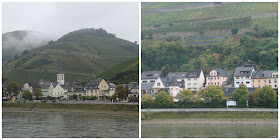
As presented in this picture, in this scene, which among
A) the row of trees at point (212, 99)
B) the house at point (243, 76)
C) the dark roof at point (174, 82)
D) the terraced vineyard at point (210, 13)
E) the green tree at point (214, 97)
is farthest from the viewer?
the terraced vineyard at point (210, 13)

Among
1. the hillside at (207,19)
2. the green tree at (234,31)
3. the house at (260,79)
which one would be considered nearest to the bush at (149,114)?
the house at (260,79)

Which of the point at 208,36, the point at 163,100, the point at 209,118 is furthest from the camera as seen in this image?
the point at 208,36

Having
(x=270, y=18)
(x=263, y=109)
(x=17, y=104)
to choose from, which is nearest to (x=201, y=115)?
(x=263, y=109)

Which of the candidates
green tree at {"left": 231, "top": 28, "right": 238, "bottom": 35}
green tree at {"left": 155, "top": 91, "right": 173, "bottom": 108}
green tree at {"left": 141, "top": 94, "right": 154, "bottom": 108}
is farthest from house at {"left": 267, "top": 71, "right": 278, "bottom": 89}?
green tree at {"left": 231, "top": 28, "right": 238, "bottom": 35}

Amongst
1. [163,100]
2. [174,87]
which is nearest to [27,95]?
[174,87]

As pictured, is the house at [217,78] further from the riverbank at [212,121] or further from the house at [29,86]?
the house at [29,86]

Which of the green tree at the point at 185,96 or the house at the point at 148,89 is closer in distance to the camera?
the green tree at the point at 185,96

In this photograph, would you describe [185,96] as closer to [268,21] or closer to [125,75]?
[125,75]
